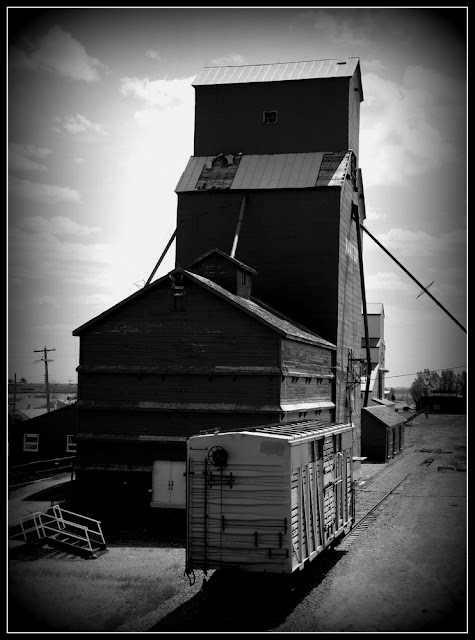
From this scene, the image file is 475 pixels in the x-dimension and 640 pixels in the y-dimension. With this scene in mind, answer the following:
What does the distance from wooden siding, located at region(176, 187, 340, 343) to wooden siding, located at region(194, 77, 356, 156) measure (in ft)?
13.4

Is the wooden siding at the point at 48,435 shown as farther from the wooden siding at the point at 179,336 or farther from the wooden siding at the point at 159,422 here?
the wooden siding at the point at 179,336

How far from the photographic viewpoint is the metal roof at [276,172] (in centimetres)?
3906

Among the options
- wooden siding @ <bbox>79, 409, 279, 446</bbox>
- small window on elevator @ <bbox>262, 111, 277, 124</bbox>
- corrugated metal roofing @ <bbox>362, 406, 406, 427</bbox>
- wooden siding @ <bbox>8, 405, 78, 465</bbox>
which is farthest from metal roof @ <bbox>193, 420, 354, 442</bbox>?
corrugated metal roofing @ <bbox>362, 406, 406, 427</bbox>

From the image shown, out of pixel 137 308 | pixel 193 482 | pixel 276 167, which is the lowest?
pixel 193 482

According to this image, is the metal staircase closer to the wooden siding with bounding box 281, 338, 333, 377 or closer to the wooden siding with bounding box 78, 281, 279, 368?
the wooden siding with bounding box 78, 281, 279, 368

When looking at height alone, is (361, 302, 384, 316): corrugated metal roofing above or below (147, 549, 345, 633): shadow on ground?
above

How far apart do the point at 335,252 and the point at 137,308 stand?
1399 centimetres

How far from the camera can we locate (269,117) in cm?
4175

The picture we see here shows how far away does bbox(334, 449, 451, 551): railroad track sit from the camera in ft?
80.9

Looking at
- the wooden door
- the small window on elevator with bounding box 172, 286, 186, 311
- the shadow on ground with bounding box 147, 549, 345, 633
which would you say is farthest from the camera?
the small window on elevator with bounding box 172, 286, 186, 311

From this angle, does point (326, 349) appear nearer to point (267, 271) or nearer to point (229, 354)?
point (267, 271)

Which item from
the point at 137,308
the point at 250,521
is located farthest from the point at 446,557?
the point at 137,308

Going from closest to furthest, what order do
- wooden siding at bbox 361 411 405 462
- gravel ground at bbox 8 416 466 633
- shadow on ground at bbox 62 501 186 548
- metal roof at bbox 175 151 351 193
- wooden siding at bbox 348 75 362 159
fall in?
gravel ground at bbox 8 416 466 633, shadow on ground at bbox 62 501 186 548, metal roof at bbox 175 151 351 193, wooden siding at bbox 348 75 362 159, wooden siding at bbox 361 411 405 462

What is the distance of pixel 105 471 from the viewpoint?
28.8m
